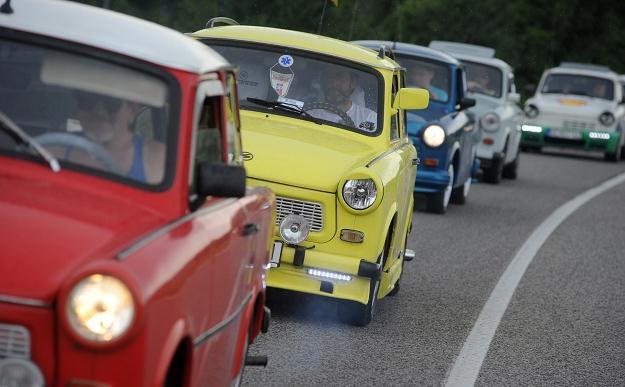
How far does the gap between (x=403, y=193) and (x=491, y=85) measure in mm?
12075

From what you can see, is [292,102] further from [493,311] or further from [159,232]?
[159,232]

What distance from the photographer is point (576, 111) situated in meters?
29.9

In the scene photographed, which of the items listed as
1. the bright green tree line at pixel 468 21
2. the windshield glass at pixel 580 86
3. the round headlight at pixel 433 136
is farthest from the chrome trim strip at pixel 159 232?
the bright green tree line at pixel 468 21

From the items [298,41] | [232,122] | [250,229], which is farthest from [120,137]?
[298,41]

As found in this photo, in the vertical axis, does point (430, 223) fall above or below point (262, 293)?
below

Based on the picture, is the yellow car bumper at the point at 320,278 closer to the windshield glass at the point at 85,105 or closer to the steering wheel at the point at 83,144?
the windshield glass at the point at 85,105

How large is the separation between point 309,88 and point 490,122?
1136 centimetres

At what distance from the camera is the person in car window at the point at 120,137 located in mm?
5031

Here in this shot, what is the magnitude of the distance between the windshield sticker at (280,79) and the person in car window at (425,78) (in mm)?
6942

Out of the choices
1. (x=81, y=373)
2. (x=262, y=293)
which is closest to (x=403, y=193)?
(x=262, y=293)

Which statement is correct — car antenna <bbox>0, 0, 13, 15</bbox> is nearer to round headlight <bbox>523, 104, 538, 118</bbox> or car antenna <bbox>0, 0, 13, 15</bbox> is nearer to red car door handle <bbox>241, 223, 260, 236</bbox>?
red car door handle <bbox>241, 223, 260, 236</bbox>

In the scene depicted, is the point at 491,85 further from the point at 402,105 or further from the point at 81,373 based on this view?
the point at 81,373

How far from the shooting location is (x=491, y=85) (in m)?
21.7

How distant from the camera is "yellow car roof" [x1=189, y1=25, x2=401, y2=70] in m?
9.98
